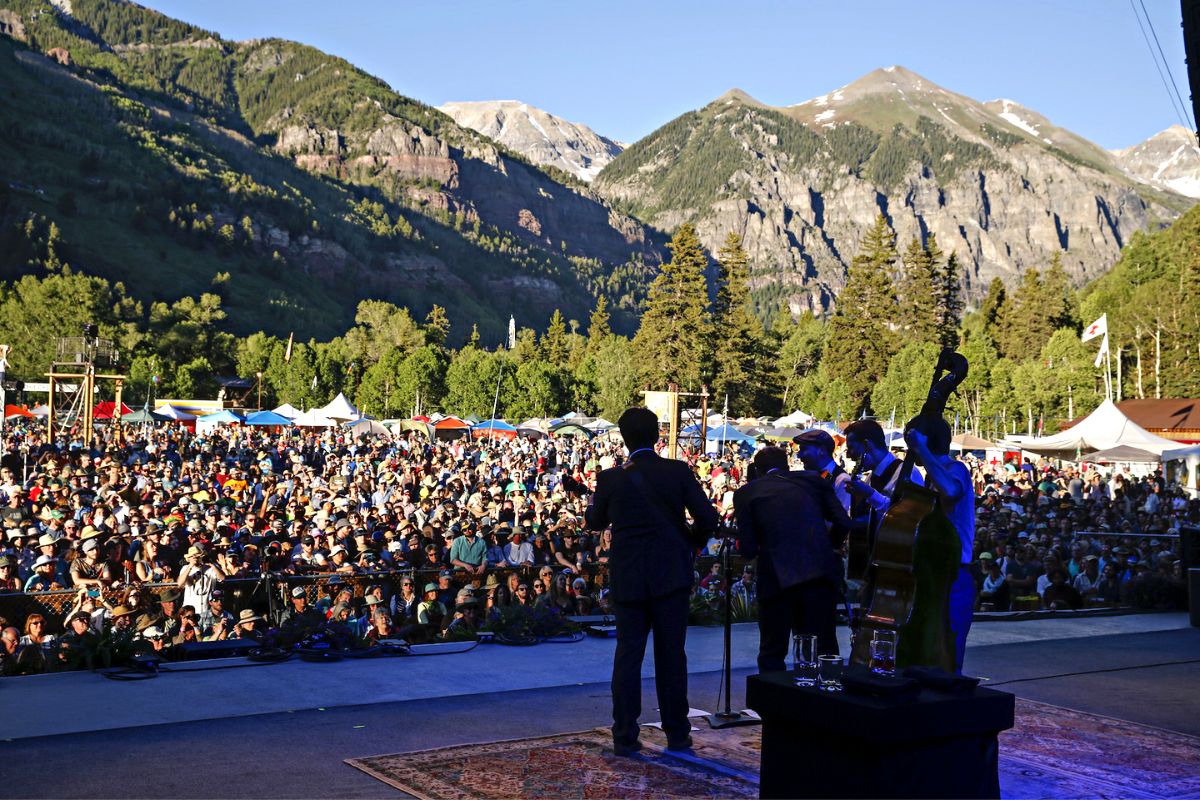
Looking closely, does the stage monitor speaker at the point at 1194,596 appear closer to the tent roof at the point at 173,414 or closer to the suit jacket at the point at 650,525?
the suit jacket at the point at 650,525

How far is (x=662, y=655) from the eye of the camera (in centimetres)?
513

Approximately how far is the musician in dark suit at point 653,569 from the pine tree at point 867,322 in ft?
226

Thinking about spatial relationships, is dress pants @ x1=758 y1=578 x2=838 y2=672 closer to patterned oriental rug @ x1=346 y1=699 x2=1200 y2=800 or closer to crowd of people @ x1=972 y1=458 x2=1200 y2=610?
patterned oriental rug @ x1=346 y1=699 x2=1200 y2=800

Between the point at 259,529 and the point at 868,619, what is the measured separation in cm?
1173

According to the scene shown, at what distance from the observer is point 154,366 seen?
88.0m

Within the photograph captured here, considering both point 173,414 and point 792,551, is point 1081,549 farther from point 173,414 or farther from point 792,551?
point 173,414

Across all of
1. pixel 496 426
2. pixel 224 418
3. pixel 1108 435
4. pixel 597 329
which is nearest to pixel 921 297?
pixel 496 426

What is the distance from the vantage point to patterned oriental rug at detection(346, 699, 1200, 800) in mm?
4445

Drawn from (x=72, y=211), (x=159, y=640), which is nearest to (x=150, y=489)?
(x=159, y=640)

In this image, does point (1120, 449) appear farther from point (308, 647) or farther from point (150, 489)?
point (308, 647)

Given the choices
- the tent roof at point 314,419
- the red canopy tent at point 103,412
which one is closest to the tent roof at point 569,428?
the tent roof at point 314,419

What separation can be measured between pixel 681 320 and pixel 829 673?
65.3 m

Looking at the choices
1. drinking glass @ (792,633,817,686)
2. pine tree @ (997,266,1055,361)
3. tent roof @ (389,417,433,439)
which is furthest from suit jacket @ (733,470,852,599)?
pine tree @ (997,266,1055,361)

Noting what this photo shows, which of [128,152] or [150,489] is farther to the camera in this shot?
[128,152]
